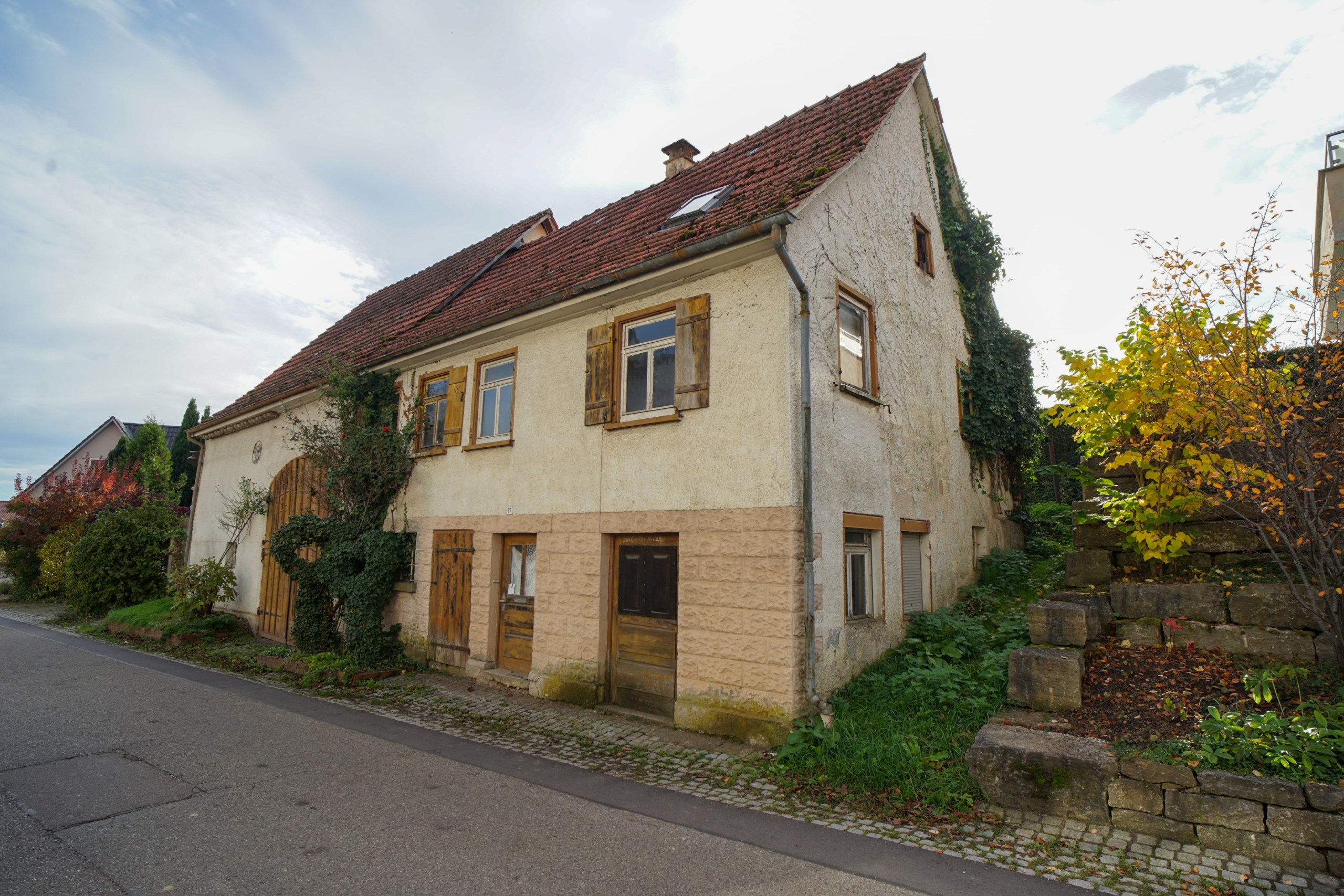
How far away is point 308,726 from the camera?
750 centimetres

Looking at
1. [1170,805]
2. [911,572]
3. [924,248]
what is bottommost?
[1170,805]

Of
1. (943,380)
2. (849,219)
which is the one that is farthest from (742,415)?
(943,380)

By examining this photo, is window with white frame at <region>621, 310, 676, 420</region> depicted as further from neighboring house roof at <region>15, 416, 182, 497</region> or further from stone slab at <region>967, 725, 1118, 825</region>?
neighboring house roof at <region>15, 416, 182, 497</region>

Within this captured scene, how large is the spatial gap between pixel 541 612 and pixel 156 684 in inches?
223

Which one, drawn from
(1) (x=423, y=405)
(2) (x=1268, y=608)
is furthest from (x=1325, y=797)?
(1) (x=423, y=405)

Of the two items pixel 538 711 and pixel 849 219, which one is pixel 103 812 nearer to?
pixel 538 711

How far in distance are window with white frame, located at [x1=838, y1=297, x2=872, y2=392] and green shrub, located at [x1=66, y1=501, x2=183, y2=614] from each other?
18.5 m

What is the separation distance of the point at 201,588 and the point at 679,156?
13.9 metres

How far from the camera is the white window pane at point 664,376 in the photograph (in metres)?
8.20

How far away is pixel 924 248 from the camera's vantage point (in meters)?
11.5

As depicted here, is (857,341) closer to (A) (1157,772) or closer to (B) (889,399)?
(B) (889,399)

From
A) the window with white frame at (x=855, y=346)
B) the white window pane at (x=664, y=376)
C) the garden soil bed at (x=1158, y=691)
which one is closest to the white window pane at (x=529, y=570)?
the white window pane at (x=664, y=376)

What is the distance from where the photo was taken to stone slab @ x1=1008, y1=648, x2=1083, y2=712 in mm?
5594

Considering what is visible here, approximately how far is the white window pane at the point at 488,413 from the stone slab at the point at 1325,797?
961 cm
